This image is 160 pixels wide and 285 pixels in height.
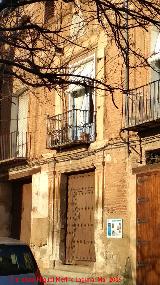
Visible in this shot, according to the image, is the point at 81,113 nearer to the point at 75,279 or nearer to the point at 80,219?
the point at 80,219

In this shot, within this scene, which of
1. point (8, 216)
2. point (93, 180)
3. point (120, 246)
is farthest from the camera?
point (8, 216)

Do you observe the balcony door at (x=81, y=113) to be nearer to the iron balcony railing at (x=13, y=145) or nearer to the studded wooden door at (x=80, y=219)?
the studded wooden door at (x=80, y=219)

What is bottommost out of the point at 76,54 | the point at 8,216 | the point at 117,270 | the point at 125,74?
the point at 117,270

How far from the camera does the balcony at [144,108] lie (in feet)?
40.6

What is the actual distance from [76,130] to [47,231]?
328 cm

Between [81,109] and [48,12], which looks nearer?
[81,109]

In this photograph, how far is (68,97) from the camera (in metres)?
16.4

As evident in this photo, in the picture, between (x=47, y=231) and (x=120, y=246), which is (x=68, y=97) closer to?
(x=47, y=231)

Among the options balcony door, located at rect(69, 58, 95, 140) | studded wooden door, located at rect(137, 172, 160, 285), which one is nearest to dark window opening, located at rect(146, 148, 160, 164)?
studded wooden door, located at rect(137, 172, 160, 285)

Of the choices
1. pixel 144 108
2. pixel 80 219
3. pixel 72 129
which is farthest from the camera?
pixel 72 129

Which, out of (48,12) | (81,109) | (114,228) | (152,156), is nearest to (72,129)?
(81,109)

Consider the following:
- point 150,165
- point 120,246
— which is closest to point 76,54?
point 150,165

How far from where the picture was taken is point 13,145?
63.4 ft

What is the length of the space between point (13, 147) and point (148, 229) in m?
8.16
